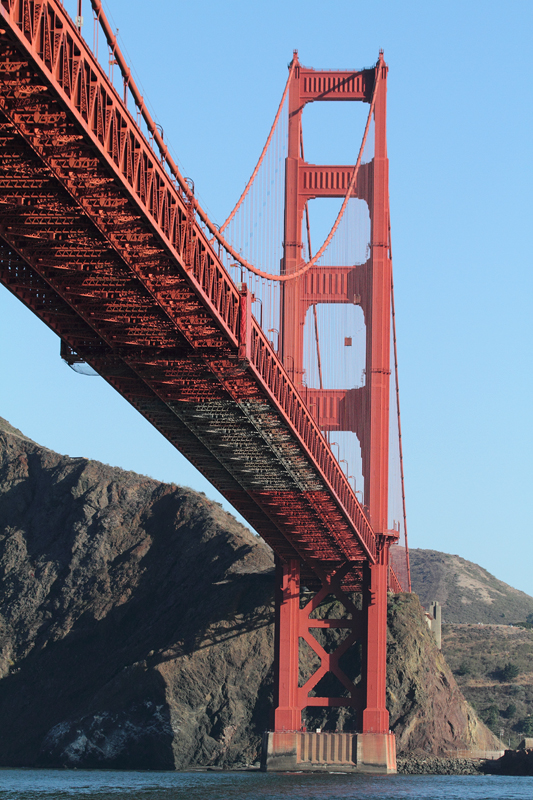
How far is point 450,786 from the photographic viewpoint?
46.1m

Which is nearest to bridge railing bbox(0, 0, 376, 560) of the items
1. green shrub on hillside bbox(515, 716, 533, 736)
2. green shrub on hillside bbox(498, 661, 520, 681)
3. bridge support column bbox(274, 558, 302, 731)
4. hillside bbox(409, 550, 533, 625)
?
bridge support column bbox(274, 558, 302, 731)

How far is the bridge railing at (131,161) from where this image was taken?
16.2 meters

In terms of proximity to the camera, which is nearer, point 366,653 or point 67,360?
point 67,360

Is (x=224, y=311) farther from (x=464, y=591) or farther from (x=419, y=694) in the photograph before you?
(x=464, y=591)

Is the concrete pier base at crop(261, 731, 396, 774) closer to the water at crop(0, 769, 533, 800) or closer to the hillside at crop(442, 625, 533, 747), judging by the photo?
the water at crop(0, 769, 533, 800)

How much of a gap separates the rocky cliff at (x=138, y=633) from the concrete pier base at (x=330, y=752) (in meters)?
6.23

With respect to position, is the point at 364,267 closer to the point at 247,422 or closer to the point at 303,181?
the point at 303,181

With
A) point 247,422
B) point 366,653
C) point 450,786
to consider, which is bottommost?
point 450,786

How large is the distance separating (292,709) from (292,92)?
1018 inches

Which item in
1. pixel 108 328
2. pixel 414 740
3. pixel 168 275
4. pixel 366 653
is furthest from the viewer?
pixel 414 740

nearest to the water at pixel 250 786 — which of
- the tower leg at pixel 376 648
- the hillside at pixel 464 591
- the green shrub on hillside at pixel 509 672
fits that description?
the tower leg at pixel 376 648

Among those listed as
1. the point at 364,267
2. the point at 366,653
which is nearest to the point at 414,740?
the point at 366,653

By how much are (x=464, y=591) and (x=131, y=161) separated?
143 meters

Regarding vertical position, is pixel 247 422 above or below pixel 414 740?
above
